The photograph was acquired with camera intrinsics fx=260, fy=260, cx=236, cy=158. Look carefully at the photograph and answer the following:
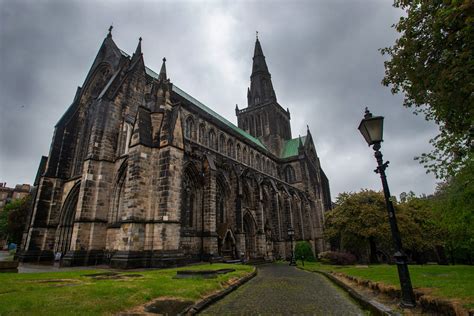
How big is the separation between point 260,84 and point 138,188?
4191 centimetres

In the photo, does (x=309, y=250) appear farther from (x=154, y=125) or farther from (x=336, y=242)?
(x=154, y=125)

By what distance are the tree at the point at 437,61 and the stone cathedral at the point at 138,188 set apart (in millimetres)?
12902

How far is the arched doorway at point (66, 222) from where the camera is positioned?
62.8ft

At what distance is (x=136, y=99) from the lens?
21.6m

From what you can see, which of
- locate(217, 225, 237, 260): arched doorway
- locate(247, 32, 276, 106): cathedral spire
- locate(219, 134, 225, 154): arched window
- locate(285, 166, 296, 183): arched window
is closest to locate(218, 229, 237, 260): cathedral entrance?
locate(217, 225, 237, 260): arched doorway

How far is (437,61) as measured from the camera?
25.8 ft

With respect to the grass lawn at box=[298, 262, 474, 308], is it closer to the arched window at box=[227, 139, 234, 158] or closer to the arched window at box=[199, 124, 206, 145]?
the arched window at box=[199, 124, 206, 145]

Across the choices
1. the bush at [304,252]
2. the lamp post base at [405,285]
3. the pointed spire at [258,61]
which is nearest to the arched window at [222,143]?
the bush at [304,252]

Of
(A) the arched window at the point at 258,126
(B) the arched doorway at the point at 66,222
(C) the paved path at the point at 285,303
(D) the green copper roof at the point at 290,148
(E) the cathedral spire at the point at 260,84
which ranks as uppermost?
(E) the cathedral spire at the point at 260,84

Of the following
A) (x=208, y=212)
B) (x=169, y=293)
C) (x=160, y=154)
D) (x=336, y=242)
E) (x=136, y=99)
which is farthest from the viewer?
(x=336, y=242)

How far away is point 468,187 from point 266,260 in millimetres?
17651

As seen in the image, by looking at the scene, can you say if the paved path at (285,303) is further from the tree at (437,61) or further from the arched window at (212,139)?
the arched window at (212,139)

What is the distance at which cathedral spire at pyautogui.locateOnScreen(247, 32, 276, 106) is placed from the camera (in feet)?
169

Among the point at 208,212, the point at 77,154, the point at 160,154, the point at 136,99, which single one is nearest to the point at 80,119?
the point at 77,154
